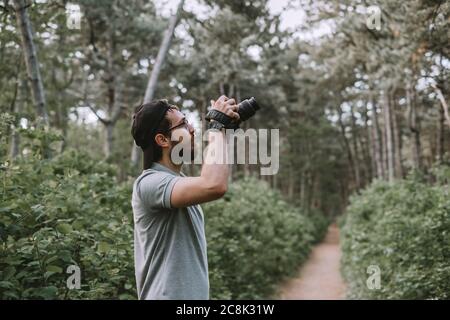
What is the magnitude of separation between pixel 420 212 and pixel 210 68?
13.4 metres

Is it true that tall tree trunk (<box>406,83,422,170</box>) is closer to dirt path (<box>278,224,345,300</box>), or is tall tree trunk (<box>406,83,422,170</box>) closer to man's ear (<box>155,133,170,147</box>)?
dirt path (<box>278,224,345,300</box>)

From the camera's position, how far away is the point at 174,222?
87.3 inches

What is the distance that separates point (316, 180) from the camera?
129 feet

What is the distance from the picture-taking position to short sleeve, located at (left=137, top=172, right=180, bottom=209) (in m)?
2.13

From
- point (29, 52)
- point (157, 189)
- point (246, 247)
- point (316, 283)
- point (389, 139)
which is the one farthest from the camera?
point (389, 139)

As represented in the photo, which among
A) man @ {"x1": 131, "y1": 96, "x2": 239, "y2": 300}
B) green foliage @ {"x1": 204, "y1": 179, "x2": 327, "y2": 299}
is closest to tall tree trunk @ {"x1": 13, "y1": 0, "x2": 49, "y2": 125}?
green foliage @ {"x1": 204, "y1": 179, "x2": 327, "y2": 299}

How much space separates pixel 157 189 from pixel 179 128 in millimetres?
421

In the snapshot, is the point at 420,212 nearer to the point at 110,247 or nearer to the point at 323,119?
the point at 110,247

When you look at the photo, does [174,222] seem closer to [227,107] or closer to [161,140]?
[161,140]

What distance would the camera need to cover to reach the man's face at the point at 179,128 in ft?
8.01

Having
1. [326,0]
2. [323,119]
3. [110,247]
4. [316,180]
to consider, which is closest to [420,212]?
[110,247]

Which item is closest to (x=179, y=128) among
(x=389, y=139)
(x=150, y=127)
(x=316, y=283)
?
(x=150, y=127)

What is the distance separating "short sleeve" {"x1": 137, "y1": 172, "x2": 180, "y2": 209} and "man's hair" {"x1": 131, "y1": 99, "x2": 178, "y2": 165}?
0.68 feet
